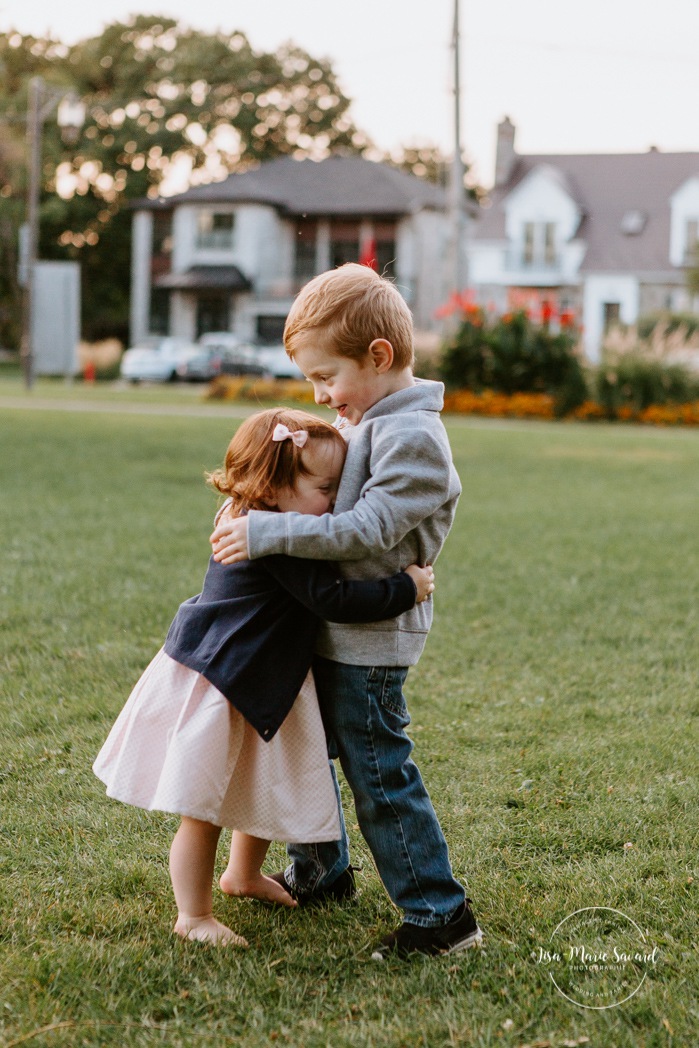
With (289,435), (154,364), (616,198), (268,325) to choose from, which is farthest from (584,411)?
(268,325)

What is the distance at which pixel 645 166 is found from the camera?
40375mm

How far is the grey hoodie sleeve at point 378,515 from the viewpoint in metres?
2.10

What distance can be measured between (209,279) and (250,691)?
40.3m

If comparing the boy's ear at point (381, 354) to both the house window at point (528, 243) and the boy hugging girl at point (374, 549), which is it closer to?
the boy hugging girl at point (374, 549)

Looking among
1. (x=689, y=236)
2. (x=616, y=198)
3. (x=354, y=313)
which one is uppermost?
(x=616, y=198)

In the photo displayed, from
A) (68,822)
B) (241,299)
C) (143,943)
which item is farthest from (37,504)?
(241,299)

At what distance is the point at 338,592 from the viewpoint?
2131mm

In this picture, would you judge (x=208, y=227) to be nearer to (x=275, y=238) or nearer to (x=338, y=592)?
(x=275, y=238)

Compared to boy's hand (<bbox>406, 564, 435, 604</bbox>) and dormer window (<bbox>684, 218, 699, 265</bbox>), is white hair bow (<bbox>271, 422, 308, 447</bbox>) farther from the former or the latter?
dormer window (<bbox>684, 218, 699, 265</bbox>)

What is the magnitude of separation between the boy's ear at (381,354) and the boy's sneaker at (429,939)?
105cm

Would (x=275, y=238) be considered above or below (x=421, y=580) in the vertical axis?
above

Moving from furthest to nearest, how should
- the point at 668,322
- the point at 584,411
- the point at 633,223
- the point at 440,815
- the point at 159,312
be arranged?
the point at 159,312 → the point at 633,223 → the point at 668,322 → the point at 584,411 → the point at 440,815

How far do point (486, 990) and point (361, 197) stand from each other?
135 feet

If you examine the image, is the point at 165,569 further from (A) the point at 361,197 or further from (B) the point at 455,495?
(A) the point at 361,197
